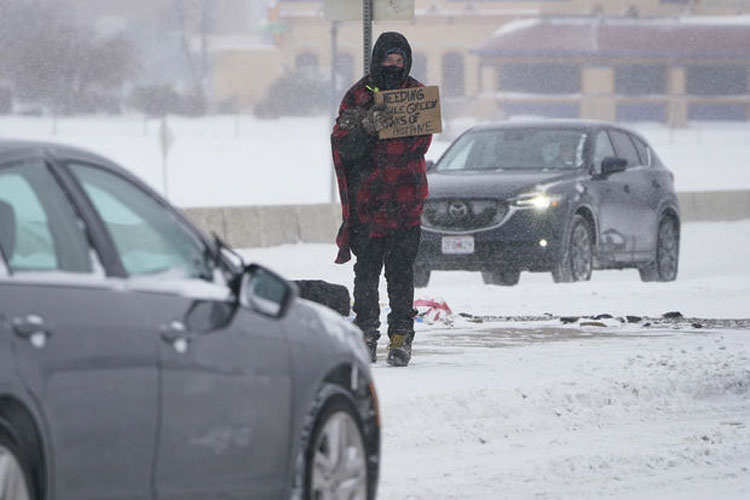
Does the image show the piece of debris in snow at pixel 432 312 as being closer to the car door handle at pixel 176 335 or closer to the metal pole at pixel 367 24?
the metal pole at pixel 367 24

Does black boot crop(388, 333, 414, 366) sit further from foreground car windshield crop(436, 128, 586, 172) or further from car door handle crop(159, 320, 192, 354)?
foreground car windshield crop(436, 128, 586, 172)

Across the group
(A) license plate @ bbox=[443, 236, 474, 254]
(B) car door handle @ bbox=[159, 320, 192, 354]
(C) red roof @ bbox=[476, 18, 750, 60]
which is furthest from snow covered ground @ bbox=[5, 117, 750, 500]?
(C) red roof @ bbox=[476, 18, 750, 60]

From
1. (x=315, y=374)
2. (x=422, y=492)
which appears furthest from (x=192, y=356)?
(x=422, y=492)

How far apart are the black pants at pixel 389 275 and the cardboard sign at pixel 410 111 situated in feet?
1.84

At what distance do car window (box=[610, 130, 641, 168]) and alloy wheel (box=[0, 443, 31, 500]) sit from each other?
16.3m

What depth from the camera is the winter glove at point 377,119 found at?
11289mm

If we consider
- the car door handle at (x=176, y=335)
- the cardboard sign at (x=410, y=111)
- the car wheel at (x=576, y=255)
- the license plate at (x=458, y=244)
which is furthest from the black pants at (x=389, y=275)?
the car wheel at (x=576, y=255)

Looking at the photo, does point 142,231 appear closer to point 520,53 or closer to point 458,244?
point 458,244

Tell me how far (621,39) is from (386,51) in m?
90.5

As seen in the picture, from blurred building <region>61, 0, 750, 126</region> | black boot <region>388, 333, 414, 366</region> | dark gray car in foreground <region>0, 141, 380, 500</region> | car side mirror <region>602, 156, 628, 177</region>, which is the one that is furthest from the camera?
blurred building <region>61, 0, 750, 126</region>

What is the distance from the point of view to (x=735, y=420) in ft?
35.4

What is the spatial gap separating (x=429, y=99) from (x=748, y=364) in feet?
8.59

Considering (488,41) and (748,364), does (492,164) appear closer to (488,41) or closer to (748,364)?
(748,364)

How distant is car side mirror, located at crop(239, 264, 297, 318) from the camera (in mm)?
6152
